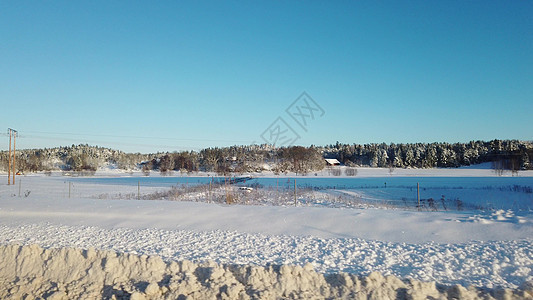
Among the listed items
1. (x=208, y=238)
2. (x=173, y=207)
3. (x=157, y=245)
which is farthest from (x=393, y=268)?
(x=173, y=207)

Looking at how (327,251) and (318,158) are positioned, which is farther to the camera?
(318,158)

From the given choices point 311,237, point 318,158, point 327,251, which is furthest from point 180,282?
point 318,158

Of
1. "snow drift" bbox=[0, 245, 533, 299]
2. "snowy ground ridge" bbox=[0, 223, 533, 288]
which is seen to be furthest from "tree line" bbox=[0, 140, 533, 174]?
"snow drift" bbox=[0, 245, 533, 299]

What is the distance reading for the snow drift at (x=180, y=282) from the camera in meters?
4.60

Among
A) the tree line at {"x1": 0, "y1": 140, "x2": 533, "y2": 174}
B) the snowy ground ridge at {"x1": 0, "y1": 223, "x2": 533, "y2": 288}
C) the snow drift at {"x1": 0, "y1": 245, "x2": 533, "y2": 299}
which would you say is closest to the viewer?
the snow drift at {"x1": 0, "y1": 245, "x2": 533, "y2": 299}

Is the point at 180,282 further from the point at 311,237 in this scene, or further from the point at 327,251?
the point at 311,237

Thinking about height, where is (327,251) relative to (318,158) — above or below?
below

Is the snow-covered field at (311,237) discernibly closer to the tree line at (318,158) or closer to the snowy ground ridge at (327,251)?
the snowy ground ridge at (327,251)

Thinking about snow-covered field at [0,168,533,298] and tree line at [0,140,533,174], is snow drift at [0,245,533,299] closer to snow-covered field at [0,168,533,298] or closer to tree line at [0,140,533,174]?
snow-covered field at [0,168,533,298]

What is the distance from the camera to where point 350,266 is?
5.69 metres

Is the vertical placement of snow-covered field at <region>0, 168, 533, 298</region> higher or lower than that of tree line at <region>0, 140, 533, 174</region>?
lower

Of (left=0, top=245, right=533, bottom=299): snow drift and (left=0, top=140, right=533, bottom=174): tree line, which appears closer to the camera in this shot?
Result: (left=0, top=245, right=533, bottom=299): snow drift

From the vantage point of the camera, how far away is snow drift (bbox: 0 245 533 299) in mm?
4598

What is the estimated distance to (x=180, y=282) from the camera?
16.6 ft
